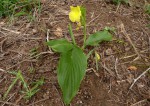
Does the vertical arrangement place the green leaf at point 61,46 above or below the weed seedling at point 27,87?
above

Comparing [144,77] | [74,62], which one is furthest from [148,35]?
[74,62]

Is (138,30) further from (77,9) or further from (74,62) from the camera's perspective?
(74,62)

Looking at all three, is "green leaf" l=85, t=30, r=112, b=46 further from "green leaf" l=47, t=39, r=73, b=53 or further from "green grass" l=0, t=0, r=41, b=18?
"green grass" l=0, t=0, r=41, b=18

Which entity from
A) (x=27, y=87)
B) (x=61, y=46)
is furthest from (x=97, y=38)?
(x=27, y=87)

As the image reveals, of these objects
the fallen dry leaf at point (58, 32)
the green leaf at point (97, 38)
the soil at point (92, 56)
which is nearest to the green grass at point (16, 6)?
the soil at point (92, 56)

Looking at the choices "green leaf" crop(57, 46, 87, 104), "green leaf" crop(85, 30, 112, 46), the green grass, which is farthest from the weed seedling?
the green grass

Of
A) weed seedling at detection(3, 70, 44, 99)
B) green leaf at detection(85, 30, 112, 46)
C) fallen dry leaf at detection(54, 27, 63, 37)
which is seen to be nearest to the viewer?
weed seedling at detection(3, 70, 44, 99)

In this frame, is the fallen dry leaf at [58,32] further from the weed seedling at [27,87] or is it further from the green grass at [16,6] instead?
the weed seedling at [27,87]
